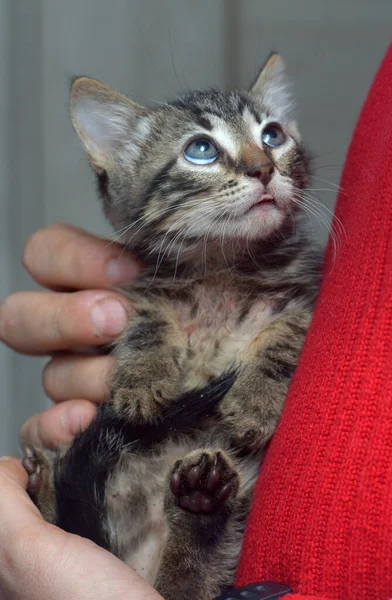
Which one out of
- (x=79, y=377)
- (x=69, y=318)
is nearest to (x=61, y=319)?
(x=69, y=318)

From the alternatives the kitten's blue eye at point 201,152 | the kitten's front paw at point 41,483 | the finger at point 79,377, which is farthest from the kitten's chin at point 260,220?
the kitten's front paw at point 41,483

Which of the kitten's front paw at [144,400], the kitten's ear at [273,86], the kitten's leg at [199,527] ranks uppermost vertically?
the kitten's ear at [273,86]

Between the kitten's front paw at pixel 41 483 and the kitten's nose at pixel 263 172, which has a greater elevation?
the kitten's nose at pixel 263 172

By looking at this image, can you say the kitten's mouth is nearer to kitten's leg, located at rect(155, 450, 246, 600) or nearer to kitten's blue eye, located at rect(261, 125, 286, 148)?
kitten's blue eye, located at rect(261, 125, 286, 148)

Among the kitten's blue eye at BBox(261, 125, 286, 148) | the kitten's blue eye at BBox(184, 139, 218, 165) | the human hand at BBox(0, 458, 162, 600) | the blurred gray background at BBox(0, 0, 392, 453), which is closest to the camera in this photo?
the human hand at BBox(0, 458, 162, 600)

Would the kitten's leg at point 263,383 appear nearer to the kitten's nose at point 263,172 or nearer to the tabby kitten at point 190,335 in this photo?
the tabby kitten at point 190,335

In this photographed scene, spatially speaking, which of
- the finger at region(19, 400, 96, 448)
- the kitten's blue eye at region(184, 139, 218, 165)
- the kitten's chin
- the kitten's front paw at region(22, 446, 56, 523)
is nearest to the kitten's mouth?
the kitten's chin
